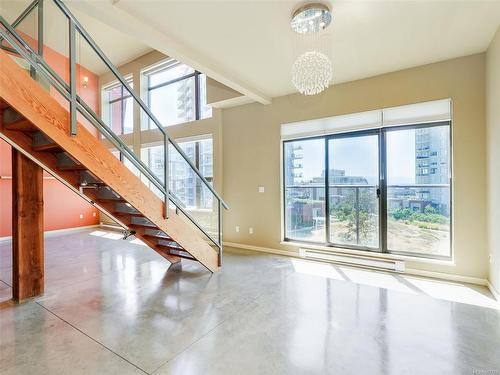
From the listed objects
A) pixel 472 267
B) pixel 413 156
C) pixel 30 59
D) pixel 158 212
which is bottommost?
pixel 472 267

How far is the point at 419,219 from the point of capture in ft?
12.3

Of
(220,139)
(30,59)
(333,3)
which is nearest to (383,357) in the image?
(333,3)

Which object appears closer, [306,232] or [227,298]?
[227,298]

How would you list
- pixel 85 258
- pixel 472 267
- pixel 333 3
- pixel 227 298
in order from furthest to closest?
1. pixel 85 258
2. pixel 472 267
3. pixel 227 298
4. pixel 333 3

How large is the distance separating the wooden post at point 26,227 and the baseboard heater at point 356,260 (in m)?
3.71

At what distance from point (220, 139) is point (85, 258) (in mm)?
3351

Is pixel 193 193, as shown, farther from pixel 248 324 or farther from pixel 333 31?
pixel 333 31

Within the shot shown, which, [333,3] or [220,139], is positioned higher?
[333,3]

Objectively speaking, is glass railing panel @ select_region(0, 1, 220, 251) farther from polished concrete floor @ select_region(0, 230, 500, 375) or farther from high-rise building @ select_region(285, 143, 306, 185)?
polished concrete floor @ select_region(0, 230, 500, 375)

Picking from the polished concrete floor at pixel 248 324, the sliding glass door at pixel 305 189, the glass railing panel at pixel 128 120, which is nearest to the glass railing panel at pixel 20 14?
the glass railing panel at pixel 128 120

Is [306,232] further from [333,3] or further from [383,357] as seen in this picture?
[333,3]

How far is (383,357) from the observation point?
189 cm

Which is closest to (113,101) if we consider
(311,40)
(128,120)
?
(128,120)

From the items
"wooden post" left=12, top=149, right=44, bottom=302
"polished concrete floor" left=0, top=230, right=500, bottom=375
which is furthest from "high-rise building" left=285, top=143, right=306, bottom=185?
"wooden post" left=12, top=149, right=44, bottom=302
